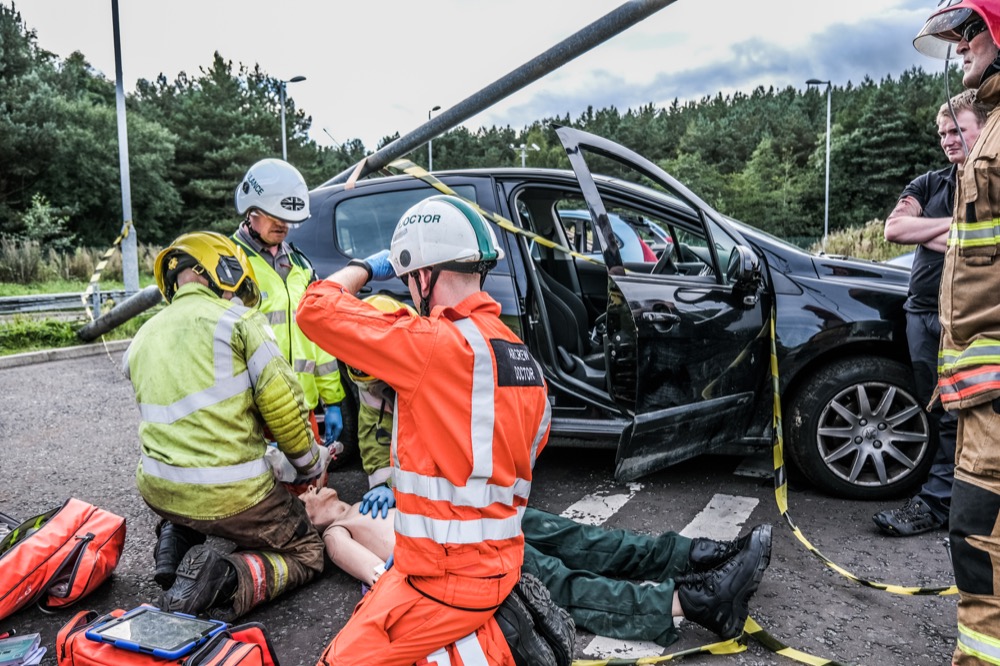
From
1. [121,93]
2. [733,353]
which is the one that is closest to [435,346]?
[733,353]

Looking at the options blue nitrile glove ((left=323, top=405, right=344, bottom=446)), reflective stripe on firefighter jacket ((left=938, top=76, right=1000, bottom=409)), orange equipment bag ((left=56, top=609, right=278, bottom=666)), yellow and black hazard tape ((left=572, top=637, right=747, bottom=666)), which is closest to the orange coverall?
orange equipment bag ((left=56, top=609, right=278, bottom=666))

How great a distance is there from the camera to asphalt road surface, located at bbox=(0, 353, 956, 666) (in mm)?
2580

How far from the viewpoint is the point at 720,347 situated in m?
3.58

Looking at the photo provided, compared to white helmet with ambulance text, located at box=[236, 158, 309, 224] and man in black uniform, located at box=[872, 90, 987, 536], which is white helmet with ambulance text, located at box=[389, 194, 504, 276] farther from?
man in black uniform, located at box=[872, 90, 987, 536]

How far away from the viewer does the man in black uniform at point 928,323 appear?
3.35 metres

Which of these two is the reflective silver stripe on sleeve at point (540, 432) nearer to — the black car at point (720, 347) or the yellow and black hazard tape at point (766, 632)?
the yellow and black hazard tape at point (766, 632)

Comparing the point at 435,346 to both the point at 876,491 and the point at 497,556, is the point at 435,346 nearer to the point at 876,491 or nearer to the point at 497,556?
the point at 497,556

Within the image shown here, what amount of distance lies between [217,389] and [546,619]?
4.98ft

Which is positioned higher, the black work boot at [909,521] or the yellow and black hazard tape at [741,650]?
the black work boot at [909,521]

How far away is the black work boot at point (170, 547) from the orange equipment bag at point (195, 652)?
1.76 feet

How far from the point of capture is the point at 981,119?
307 centimetres

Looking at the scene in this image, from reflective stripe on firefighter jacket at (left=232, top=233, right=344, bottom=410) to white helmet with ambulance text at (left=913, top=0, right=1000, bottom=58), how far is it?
2.71m

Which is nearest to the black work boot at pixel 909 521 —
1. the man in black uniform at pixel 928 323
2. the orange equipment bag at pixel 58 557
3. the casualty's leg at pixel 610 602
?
the man in black uniform at pixel 928 323

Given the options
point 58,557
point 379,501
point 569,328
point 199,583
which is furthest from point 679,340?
point 58,557
